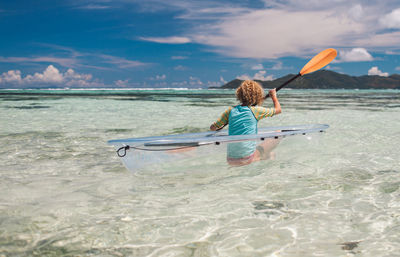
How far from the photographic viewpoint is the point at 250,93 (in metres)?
4.86

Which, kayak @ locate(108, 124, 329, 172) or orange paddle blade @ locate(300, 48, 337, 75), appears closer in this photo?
kayak @ locate(108, 124, 329, 172)

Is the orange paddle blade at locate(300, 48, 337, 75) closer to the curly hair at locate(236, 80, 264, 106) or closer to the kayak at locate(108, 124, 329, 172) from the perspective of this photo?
the curly hair at locate(236, 80, 264, 106)

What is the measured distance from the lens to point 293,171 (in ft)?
17.9

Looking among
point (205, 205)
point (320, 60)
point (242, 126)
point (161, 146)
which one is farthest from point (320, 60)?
point (205, 205)

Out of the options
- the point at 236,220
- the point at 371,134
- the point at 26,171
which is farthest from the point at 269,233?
the point at 371,134

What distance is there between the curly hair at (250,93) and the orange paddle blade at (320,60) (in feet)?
10.9

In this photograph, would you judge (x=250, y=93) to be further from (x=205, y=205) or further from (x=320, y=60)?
(x=320, y=60)

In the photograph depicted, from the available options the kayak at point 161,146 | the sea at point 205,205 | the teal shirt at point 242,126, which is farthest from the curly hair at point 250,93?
the sea at point 205,205

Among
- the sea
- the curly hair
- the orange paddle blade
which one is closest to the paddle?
the orange paddle blade

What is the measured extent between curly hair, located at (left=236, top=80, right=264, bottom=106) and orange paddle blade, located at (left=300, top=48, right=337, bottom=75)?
130 inches

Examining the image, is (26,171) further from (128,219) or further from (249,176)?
(249,176)

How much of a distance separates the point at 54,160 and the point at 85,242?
13.0ft

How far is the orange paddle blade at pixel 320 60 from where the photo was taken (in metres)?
7.74

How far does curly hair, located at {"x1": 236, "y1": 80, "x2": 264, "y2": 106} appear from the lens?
486cm
